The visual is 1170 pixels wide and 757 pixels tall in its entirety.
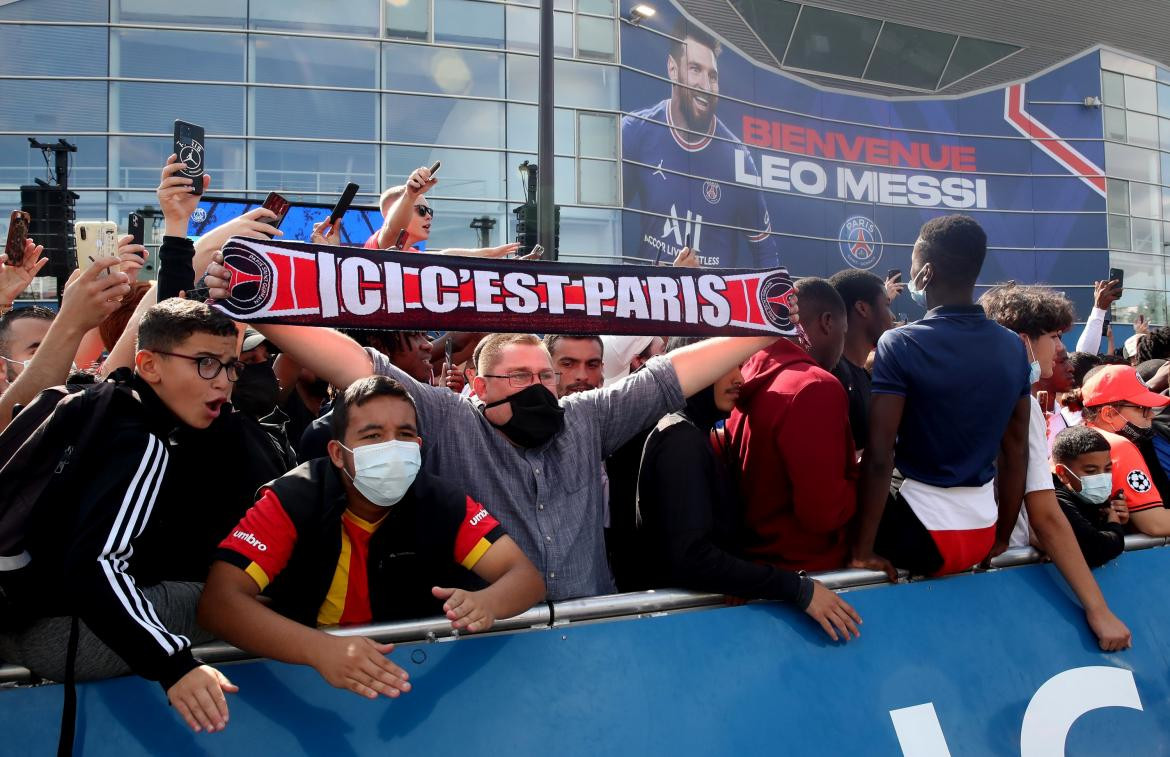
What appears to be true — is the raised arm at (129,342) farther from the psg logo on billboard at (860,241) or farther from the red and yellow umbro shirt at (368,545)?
the psg logo on billboard at (860,241)

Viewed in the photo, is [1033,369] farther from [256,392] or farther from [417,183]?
[256,392]

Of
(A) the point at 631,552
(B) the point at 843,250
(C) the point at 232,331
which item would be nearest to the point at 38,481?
(C) the point at 232,331

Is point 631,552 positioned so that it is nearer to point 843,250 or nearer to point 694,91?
point 694,91

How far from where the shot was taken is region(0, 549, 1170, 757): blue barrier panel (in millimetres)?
2279

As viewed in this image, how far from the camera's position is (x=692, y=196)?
24.4 m

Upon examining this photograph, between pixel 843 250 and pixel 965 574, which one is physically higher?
pixel 843 250

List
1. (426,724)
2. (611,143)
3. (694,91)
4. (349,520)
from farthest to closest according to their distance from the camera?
(694,91) → (611,143) → (349,520) → (426,724)

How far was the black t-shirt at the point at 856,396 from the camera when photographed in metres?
3.88

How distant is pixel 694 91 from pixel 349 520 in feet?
79.0

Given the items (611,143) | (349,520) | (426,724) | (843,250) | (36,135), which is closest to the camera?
(426,724)

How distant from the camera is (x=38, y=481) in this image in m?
2.11

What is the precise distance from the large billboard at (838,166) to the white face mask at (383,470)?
20677 millimetres

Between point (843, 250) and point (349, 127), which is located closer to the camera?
point (349, 127)

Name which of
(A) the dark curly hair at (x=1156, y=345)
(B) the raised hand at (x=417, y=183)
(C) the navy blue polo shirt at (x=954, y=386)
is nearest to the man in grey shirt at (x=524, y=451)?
(C) the navy blue polo shirt at (x=954, y=386)
